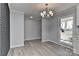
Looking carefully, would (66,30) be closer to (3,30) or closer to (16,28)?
(16,28)

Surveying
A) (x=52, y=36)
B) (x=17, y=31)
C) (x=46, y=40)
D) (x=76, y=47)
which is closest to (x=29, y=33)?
(x=46, y=40)

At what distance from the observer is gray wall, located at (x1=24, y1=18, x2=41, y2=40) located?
8242mm

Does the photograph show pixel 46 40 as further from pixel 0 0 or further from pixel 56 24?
pixel 0 0

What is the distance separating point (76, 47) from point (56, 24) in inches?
118

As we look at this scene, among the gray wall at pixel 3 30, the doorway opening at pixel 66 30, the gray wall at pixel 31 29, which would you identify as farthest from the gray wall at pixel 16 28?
the doorway opening at pixel 66 30

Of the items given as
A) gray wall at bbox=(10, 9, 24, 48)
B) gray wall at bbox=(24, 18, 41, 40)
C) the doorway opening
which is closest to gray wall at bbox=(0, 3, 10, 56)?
gray wall at bbox=(10, 9, 24, 48)

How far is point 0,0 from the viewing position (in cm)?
96

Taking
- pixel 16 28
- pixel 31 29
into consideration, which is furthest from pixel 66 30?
pixel 31 29

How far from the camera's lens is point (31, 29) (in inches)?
339

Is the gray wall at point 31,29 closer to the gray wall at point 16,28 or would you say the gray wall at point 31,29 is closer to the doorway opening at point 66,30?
the gray wall at point 16,28

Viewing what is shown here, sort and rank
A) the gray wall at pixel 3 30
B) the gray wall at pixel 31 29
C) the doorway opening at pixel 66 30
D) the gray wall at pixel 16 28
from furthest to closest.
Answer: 1. the gray wall at pixel 31 29
2. the doorway opening at pixel 66 30
3. the gray wall at pixel 16 28
4. the gray wall at pixel 3 30

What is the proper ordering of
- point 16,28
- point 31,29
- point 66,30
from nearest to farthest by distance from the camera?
point 16,28 → point 66,30 → point 31,29

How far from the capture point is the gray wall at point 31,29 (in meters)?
8.24

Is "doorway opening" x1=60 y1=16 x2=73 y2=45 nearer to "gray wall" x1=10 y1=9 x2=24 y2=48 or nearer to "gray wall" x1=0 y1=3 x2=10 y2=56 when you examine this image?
"gray wall" x1=10 y1=9 x2=24 y2=48
